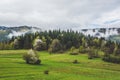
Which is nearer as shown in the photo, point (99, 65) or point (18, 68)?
point (18, 68)

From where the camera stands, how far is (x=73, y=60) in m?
173

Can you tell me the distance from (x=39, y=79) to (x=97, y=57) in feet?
339

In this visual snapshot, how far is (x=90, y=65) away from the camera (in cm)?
15812

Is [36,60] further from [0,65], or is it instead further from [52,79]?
[52,79]

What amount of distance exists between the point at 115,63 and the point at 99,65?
21973 mm

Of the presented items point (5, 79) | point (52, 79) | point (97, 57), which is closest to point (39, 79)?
point (52, 79)

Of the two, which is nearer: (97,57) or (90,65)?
(90,65)

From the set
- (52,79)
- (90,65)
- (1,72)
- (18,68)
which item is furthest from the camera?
(90,65)

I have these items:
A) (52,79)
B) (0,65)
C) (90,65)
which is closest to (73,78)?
(52,79)

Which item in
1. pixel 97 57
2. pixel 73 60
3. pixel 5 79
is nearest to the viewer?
pixel 5 79

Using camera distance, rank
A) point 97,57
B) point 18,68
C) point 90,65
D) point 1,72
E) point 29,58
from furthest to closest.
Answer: point 97,57 < point 90,65 < point 29,58 < point 18,68 < point 1,72

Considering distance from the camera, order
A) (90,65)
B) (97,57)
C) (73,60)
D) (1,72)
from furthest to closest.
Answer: (97,57) → (73,60) → (90,65) → (1,72)

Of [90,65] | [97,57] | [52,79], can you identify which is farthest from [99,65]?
[52,79]

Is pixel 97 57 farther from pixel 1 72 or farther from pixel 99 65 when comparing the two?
pixel 1 72
